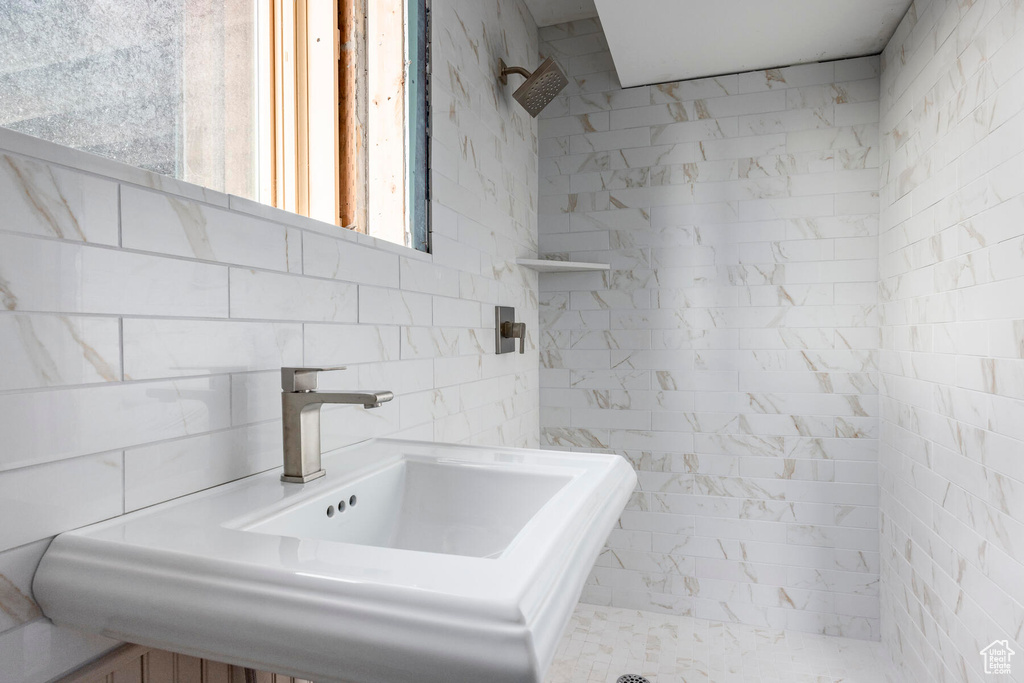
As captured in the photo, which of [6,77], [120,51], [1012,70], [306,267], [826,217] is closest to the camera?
[6,77]

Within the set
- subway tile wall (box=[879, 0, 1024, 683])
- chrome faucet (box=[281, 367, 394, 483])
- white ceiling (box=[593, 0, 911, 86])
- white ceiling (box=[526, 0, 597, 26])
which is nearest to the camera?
chrome faucet (box=[281, 367, 394, 483])

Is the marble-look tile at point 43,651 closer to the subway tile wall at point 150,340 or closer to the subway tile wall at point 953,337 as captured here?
the subway tile wall at point 150,340

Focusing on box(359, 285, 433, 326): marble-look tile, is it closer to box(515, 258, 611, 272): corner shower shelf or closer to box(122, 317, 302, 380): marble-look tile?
box(122, 317, 302, 380): marble-look tile

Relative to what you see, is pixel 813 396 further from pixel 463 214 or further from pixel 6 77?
pixel 6 77

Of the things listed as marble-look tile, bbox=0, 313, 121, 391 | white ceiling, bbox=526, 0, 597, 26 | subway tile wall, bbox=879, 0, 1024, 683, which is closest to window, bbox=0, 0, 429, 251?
marble-look tile, bbox=0, 313, 121, 391

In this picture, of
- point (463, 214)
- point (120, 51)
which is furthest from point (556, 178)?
point (120, 51)

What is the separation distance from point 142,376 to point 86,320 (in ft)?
0.32

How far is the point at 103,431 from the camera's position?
27.3 inches

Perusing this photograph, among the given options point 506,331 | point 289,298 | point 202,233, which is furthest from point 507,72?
point 202,233

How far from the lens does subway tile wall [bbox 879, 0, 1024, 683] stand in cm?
137

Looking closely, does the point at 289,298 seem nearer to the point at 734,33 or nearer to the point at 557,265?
the point at 557,265

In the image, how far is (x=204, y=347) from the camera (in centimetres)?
84

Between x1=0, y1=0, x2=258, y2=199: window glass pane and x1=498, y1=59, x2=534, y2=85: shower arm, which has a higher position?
x1=498, y1=59, x2=534, y2=85: shower arm

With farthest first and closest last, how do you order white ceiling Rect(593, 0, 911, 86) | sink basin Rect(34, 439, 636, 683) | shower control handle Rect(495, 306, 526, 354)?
shower control handle Rect(495, 306, 526, 354)
white ceiling Rect(593, 0, 911, 86)
sink basin Rect(34, 439, 636, 683)
